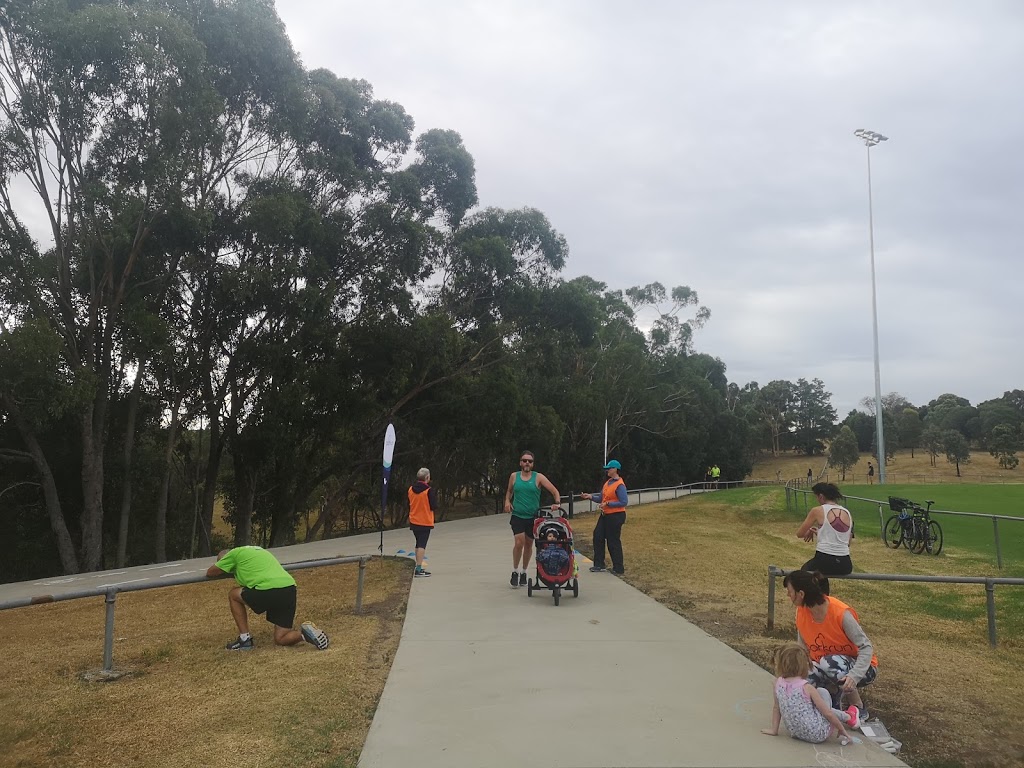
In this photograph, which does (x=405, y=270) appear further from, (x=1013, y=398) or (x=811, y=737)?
(x=1013, y=398)

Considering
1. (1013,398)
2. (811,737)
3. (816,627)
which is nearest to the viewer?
(811,737)

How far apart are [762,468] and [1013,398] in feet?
117

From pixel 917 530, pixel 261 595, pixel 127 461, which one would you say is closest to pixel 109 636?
pixel 261 595

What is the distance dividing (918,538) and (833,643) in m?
11.6

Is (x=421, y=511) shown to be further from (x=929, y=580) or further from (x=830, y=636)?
(x=830, y=636)

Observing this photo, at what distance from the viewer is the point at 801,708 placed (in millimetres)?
4223

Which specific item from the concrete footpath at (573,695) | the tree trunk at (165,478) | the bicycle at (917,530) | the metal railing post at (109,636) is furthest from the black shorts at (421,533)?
the tree trunk at (165,478)

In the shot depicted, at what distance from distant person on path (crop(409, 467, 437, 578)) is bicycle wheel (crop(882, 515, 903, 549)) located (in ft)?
33.7

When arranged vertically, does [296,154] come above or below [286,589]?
above

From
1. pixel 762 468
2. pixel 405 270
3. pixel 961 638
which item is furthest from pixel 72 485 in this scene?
pixel 762 468

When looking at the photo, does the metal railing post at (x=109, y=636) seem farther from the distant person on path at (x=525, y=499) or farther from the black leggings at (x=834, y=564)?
the black leggings at (x=834, y=564)

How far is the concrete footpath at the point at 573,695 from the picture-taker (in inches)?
160

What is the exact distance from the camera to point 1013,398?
314 feet

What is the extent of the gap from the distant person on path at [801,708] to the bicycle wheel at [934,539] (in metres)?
11.8
